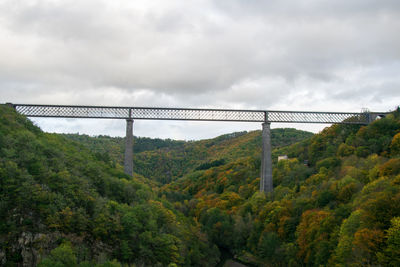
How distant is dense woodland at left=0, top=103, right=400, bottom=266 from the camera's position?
103 feet

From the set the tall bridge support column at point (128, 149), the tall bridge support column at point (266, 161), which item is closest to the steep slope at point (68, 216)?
the tall bridge support column at point (128, 149)

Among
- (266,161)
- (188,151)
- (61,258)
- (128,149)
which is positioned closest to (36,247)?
(61,258)

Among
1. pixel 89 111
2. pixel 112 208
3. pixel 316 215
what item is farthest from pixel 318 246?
pixel 89 111

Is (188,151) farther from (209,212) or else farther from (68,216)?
(68,216)

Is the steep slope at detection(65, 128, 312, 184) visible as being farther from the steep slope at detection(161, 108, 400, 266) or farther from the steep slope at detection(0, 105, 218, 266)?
the steep slope at detection(0, 105, 218, 266)

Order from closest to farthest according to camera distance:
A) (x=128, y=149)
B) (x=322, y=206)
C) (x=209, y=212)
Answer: (x=322, y=206), (x=128, y=149), (x=209, y=212)

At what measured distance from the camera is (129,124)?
53.8 metres

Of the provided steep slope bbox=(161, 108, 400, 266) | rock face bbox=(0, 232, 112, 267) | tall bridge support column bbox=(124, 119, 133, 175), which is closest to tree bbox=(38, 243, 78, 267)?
rock face bbox=(0, 232, 112, 267)

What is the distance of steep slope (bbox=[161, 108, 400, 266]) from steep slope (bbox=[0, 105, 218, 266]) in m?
12.3

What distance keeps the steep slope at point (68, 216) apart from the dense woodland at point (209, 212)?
0.09m

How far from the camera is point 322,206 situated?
1866 inches

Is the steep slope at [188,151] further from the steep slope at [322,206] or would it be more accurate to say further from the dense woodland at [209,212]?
the dense woodland at [209,212]

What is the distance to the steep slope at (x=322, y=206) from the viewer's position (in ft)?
108

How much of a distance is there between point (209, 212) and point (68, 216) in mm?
33170
